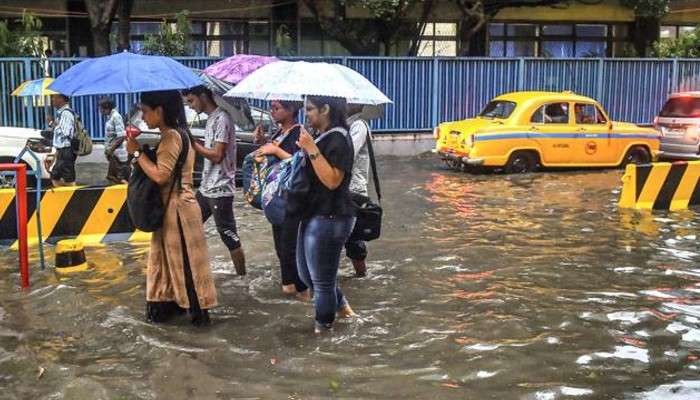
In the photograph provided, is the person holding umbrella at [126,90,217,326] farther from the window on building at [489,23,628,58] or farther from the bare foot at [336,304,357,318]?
the window on building at [489,23,628,58]

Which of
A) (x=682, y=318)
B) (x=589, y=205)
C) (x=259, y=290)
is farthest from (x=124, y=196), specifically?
(x=589, y=205)

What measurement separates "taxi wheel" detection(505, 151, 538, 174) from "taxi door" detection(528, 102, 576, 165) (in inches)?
7.9

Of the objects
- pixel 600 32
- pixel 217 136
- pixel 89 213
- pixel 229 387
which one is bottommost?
pixel 229 387

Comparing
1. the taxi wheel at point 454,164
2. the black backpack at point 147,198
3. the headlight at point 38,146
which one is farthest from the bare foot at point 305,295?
the taxi wheel at point 454,164

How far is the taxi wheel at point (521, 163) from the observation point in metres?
14.4

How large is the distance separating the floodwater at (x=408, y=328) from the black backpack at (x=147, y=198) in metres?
0.79

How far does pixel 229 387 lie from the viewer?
451cm

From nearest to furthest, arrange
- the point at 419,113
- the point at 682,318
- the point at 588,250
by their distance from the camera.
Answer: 1. the point at 682,318
2. the point at 588,250
3. the point at 419,113

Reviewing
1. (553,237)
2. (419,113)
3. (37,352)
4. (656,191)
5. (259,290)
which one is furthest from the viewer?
(419,113)

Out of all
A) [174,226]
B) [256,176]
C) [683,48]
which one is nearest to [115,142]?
[256,176]

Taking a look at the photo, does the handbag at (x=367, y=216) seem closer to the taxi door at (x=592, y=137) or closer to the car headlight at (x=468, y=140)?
the car headlight at (x=468, y=140)

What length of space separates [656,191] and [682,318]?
4.93 metres

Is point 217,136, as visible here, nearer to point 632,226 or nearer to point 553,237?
point 553,237

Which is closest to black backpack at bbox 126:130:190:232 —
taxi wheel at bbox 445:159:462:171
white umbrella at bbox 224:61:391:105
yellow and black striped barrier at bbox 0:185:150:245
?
white umbrella at bbox 224:61:391:105
